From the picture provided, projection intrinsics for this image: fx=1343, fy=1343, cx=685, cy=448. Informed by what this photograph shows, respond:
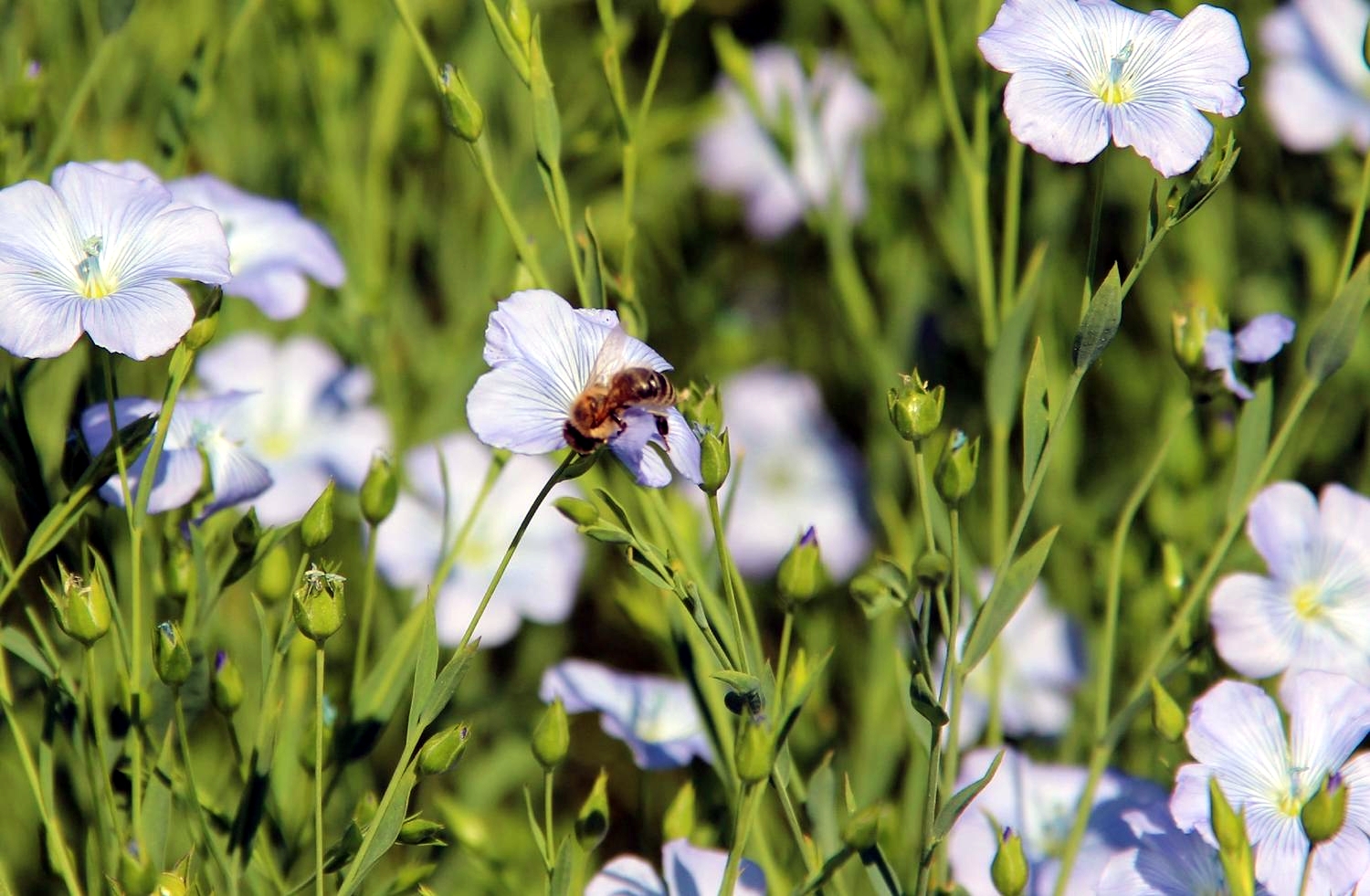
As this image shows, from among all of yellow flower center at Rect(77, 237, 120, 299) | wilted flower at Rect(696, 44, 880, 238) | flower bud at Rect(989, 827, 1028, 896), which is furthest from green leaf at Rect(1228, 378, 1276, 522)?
wilted flower at Rect(696, 44, 880, 238)

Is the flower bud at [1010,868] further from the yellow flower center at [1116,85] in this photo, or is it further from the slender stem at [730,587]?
the yellow flower center at [1116,85]

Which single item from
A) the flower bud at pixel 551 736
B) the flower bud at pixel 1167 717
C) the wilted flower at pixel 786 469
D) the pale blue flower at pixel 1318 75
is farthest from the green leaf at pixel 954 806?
the pale blue flower at pixel 1318 75

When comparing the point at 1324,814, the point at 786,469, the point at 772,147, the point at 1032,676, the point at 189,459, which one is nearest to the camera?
the point at 1324,814

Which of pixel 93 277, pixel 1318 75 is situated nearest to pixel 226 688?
pixel 93 277

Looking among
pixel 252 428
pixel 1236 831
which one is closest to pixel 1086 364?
pixel 1236 831

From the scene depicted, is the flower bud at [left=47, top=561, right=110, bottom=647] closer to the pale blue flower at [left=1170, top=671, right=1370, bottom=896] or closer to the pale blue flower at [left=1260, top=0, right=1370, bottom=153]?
the pale blue flower at [left=1170, top=671, right=1370, bottom=896]

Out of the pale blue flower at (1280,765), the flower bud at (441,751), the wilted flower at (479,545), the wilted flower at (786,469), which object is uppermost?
the flower bud at (441,751)

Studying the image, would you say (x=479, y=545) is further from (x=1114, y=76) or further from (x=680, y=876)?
(x=1114, y=76)

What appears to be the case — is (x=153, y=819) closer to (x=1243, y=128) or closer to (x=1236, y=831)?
(x=1236, y=831)
